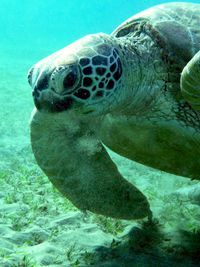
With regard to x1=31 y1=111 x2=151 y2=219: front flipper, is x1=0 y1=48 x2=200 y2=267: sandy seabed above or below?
below

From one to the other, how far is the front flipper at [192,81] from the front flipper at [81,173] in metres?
1.05

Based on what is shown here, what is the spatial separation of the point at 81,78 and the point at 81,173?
3.74ft

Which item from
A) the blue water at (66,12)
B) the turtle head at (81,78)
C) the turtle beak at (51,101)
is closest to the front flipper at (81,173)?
the turtle head at (81,78)

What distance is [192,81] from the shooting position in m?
2.78

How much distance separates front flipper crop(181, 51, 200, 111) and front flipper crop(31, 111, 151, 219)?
1.05 metres

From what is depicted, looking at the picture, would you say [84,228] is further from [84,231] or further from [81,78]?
[81,78]

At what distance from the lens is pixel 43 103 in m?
2.65

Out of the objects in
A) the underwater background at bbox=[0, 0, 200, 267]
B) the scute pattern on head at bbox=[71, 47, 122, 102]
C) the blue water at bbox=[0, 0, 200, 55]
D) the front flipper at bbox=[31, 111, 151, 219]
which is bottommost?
the blue water at bbox=[0, 0, 200, 55]

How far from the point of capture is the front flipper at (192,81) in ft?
8.71

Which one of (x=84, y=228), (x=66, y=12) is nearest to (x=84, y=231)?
(x=84, y=228)

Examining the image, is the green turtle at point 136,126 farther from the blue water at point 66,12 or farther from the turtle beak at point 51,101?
the blue water at point 66,12

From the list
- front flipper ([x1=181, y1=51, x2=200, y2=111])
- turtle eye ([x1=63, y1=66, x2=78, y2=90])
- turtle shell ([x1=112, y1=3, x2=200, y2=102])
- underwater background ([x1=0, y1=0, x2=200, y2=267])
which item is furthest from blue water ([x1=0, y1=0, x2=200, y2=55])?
turtle eye ([x1=63, y1=66, x2=78, y2=90])

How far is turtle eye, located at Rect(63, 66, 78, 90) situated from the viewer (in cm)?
262

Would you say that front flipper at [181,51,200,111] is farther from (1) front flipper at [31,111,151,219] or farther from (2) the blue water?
(2) the blue water
